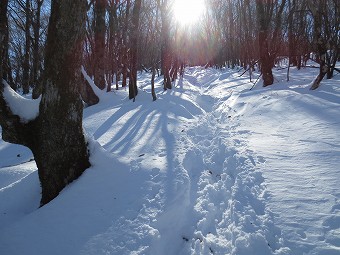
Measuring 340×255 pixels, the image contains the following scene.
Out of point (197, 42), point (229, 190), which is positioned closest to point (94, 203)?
point (229, 190)

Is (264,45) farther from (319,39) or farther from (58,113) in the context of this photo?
(58,113)

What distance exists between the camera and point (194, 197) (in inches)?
122

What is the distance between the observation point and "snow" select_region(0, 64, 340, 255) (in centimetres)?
227

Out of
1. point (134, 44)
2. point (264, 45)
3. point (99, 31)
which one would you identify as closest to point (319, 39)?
point (264, 45)

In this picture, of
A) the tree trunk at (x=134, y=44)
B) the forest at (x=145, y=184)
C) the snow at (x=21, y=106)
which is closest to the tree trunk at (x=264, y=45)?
the tree trunk at (x=134, y=44)

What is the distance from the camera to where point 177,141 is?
5.01 metres

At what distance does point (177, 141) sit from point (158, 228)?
2570 mm

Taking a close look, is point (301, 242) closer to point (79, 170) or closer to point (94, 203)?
point (94, 203)

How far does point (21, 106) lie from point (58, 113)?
46 cm

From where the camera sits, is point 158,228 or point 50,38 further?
point 50,38

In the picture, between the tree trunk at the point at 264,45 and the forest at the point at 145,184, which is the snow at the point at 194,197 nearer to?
the forest at the point at 145,184

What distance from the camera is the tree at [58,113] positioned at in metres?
2.81

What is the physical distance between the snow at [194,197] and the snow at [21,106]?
82 cm

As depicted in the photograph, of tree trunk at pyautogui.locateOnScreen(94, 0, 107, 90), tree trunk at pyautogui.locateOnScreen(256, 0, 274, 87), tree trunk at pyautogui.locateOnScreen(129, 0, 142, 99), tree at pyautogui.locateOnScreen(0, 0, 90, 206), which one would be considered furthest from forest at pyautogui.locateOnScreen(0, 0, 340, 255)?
tree trunk at pyautogui.locateOnScreen(94, 0, 107, 90)
